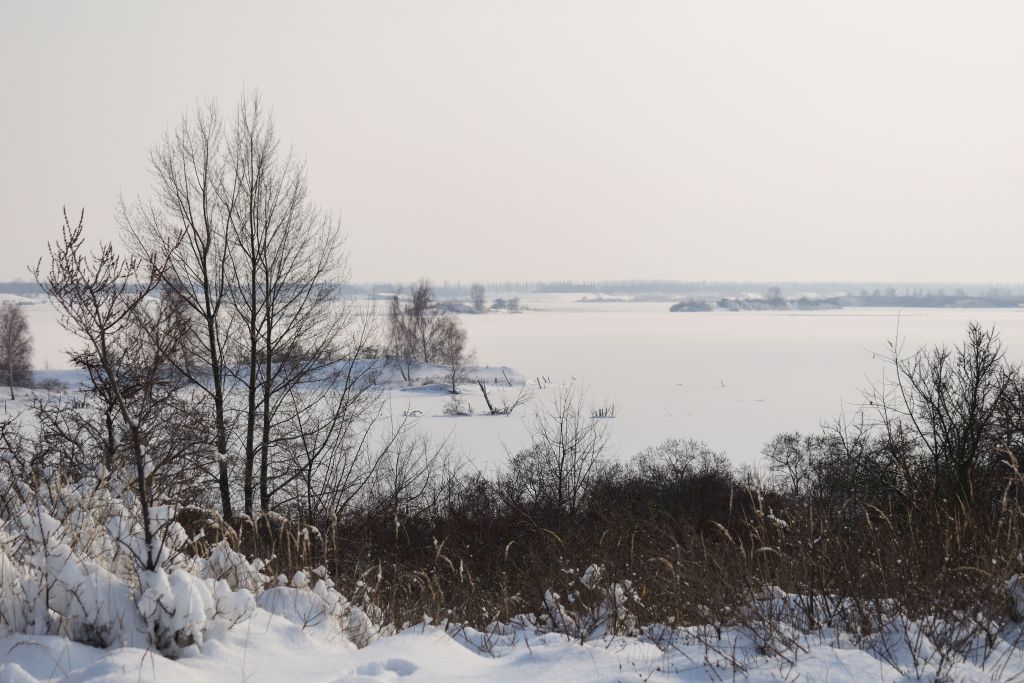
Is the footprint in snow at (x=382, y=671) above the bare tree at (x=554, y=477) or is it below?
above

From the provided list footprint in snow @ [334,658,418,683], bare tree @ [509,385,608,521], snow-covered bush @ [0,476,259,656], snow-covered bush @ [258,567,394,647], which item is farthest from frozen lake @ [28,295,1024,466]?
footprint in snow @ [334,658,418,683]

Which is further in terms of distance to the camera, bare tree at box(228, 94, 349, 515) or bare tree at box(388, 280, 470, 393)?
bare tree at box(388, 280, 470, 393)

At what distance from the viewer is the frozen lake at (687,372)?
43594mm

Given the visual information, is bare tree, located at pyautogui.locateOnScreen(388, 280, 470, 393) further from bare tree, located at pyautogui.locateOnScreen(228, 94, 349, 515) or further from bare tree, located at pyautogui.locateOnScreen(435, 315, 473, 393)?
bare tree, located at pyautogui.locateOnScreen(228, 94, 349, 515)

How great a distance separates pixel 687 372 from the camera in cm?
7106

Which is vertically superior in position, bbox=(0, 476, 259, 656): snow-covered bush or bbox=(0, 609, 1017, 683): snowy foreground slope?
bbox=(0, 476, 259, 656): snow-covered bush

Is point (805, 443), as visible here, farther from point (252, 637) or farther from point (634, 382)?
point (252, 637)

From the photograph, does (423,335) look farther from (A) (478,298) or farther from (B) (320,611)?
(A) (478,298)

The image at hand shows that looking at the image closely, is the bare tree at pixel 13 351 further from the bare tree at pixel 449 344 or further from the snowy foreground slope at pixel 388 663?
the snowy foreground slope at pixel 388 663

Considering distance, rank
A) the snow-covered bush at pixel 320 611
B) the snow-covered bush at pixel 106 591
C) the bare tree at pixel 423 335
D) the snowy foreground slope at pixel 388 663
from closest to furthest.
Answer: the snowy foreground slope at pixel 388 663 → the snow-covered bush at pixel 106 591 → the snow-covered bush at pixel 320 611 → the bare tree at pixel 423 335

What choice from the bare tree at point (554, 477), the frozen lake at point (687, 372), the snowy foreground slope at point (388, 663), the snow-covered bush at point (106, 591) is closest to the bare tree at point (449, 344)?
the frozen lake at point (687, 372)

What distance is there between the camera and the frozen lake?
1716 inches

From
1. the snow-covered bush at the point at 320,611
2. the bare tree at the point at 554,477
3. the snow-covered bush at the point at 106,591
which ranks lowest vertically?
the bare tree at the point at 554,477

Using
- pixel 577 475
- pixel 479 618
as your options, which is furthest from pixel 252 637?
pixel 577 475
